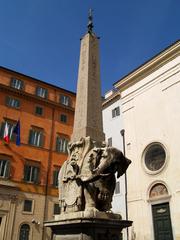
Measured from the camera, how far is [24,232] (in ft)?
65.4

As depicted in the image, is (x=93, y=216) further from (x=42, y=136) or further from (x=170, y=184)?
(x=42, y=136)

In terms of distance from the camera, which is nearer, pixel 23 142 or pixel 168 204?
pixel 168 204

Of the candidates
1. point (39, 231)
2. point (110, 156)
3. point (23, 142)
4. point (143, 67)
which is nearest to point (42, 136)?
point (23, 142)

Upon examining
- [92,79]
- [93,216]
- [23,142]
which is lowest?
[93,216]

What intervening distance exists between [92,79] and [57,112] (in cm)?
1733

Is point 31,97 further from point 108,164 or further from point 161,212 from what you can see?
point 108,164

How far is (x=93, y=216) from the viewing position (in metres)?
5.61

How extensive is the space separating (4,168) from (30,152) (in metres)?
2.67

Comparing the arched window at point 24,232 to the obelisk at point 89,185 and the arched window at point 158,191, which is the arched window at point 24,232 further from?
the obelisk at point 89,185

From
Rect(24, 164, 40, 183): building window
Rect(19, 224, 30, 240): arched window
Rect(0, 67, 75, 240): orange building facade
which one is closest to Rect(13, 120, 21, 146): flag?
Rect(0, 67, 75, 240): orange building facade

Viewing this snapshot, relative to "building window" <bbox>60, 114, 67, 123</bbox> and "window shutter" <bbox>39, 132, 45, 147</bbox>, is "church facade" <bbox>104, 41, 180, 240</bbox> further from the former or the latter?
"window shutter" <bbox>39, 132, 45, 147</bbox>

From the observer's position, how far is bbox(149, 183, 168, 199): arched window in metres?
17.1

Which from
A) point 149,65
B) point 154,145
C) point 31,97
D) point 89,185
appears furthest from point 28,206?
point 89,185

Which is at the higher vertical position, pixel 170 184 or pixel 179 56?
pixel 179 56
